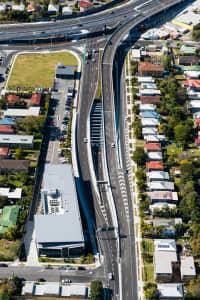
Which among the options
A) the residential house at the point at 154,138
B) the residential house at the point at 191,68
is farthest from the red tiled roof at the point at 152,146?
the residential house at the point at 191,68

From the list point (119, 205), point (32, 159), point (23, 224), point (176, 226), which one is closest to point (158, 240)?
point (176, 226)

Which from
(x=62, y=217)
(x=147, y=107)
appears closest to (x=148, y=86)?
(x=147, y=107)

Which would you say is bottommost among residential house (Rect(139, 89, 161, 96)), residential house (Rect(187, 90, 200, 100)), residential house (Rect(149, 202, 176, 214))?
residential house (Rect(149, 202, 176, 214))

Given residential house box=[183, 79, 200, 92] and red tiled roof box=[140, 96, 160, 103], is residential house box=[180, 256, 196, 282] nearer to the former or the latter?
red tiled roof box=[140, 96, 160, 103]

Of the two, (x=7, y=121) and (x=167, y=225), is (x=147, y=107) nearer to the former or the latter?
(x=7, y=121)

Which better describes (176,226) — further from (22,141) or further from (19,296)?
(22,141)

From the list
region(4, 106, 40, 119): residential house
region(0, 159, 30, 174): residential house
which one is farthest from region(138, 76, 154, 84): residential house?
region(0, 159, 30, 174): residential house
